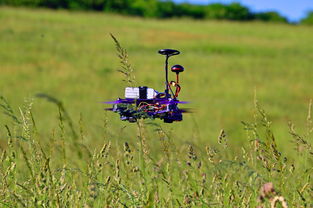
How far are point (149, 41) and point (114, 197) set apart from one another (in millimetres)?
39538

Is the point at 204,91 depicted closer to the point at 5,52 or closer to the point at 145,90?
the point at 5,52

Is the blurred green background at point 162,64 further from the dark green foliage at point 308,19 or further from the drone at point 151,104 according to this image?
the dark green foliage at point 308,19

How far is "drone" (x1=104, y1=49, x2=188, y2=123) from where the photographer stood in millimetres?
2232

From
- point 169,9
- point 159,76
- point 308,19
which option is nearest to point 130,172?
point 159,76

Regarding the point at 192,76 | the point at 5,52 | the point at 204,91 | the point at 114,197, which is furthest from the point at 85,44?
the point at 114,197

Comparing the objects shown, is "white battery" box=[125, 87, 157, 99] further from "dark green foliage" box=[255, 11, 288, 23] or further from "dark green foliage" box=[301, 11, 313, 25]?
"dark green foliage" box=[301, 11, 313, 25]

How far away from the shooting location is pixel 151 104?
7.63 ft

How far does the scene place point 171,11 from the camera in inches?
2121

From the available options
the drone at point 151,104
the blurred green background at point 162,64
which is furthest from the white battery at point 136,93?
the blurred green background at point 162,64

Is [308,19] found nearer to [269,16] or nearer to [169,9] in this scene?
[269,16]

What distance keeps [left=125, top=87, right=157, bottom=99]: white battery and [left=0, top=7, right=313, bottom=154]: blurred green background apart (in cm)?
1083

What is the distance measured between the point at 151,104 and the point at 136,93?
0.07 metres

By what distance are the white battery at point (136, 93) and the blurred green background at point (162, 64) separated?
35.5 ft

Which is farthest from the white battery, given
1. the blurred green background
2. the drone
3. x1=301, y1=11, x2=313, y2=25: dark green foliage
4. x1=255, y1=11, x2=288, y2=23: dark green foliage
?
x1=301, y1=11, x2=313, y2=25: dark green foliage
